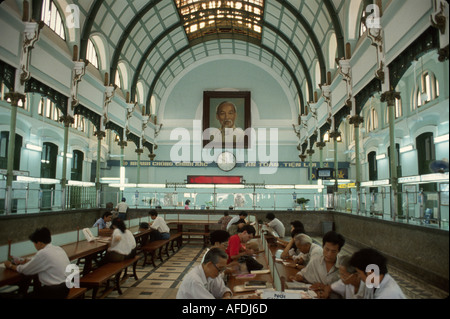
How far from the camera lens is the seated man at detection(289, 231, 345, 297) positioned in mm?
3812

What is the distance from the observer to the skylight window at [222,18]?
19906mm

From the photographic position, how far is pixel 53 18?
12047mm

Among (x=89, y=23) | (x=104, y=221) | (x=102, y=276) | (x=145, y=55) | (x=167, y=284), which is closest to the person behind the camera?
(x=102, y=276)

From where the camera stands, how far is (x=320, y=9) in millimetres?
14828

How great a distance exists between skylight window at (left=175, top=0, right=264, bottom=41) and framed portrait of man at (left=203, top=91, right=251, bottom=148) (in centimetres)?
435

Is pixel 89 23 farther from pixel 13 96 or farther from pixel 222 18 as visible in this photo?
pixel 222 18

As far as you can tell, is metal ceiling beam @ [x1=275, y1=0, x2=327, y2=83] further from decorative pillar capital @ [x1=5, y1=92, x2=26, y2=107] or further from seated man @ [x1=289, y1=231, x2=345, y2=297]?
seated man @ [x1=289, y1=231, x2=345, y2=297]

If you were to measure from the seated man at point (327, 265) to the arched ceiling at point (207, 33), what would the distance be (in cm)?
1079

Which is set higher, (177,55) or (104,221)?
(177,55)

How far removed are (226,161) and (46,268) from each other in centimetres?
2152

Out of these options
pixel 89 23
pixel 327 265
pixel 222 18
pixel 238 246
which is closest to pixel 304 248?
pixel 327 265

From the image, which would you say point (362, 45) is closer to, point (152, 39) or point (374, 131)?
point (374, 131)

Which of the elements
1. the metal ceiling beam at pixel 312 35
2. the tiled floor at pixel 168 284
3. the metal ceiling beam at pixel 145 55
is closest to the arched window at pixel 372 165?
the metal ceiling beam at pixel 312 35
